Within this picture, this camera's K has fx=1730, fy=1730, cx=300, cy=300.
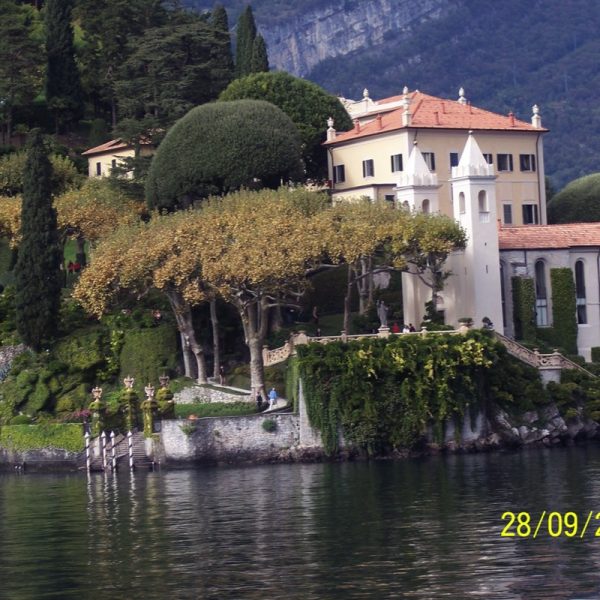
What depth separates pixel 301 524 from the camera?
2078 inches

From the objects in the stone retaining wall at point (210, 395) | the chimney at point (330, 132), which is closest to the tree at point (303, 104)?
the chimney at point (330, 132)

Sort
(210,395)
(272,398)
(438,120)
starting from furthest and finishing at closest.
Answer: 1. (438,120)
2. (210,395)
3. (272,398)

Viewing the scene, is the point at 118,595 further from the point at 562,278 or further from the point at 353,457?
the point at 562,278

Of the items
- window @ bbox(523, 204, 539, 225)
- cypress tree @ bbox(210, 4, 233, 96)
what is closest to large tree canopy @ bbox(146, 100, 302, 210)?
window @ bbox(523, 204, 539, 225)

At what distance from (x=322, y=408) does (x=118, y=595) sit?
33.2 metres

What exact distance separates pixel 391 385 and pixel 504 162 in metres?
29.0

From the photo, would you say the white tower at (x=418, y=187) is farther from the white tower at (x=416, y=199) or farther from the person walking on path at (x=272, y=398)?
the person walking on path at (x=272, y=398)

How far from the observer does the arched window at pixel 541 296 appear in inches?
3351

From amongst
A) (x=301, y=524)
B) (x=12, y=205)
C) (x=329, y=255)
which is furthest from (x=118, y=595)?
(x=12, y=205)

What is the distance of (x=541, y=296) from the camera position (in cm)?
8556

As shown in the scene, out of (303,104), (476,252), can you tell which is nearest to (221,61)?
(303,104)

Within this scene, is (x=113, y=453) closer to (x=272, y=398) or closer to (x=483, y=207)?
(x=272, y=398)

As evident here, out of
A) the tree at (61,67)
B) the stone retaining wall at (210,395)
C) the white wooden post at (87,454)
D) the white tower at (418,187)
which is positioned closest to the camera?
the white wooden post at (87,454)

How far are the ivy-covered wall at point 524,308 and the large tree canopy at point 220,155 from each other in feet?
49.1
